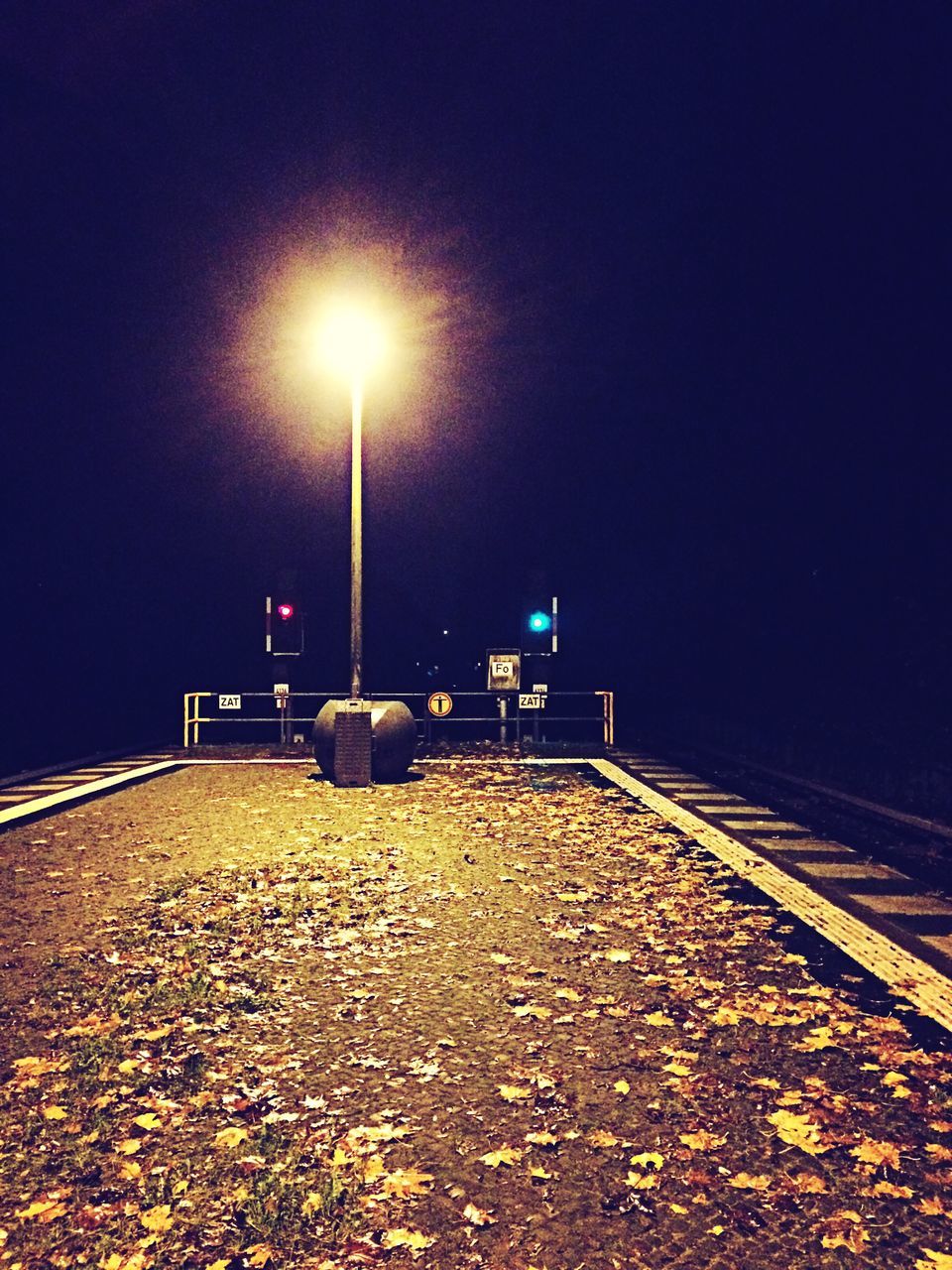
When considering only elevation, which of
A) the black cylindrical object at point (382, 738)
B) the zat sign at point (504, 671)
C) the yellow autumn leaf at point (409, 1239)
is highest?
the zat sign at point (504, 671)

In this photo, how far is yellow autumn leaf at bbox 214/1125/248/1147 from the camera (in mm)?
4182

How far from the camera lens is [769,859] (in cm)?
1028

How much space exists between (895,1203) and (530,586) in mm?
20445

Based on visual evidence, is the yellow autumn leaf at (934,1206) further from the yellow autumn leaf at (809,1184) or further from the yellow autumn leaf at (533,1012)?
the yellow autumn leaf at (533,1012)

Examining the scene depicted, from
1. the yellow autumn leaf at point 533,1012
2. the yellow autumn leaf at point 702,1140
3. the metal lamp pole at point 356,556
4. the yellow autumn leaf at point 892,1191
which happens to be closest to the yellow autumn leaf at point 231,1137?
the yellow autumn leaf at point 533,1012

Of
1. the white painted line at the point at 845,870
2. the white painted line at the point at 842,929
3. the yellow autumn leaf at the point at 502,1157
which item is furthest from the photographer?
the white painted line at the point at 845,870

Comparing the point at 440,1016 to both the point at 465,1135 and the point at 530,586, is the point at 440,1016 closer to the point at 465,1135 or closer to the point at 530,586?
the point at 465,1135

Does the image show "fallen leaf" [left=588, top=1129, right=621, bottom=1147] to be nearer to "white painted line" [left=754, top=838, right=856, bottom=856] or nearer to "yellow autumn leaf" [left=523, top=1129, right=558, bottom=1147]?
"yellow autumn leaf" [left=523, top=1129, right=558, bottom=1147]

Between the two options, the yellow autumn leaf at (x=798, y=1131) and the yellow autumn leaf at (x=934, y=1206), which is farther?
the yellow autumn leaf at (x=798, y=1131)

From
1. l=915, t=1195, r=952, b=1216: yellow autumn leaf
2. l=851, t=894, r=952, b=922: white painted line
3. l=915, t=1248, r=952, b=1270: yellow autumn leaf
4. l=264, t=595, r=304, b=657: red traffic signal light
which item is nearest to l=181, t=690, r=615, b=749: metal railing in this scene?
l=264, t=595, r=304, b=657: red traffic signal light

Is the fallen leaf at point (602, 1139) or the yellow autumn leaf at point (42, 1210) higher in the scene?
the yellow autumn leaf at point (42, 1210)

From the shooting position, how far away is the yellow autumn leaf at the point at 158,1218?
3561 millimetres

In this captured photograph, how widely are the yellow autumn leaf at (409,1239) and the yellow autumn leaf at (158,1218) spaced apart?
0.90 meters

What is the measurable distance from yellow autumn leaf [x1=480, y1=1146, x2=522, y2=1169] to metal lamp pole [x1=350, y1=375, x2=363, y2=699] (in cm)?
1155
